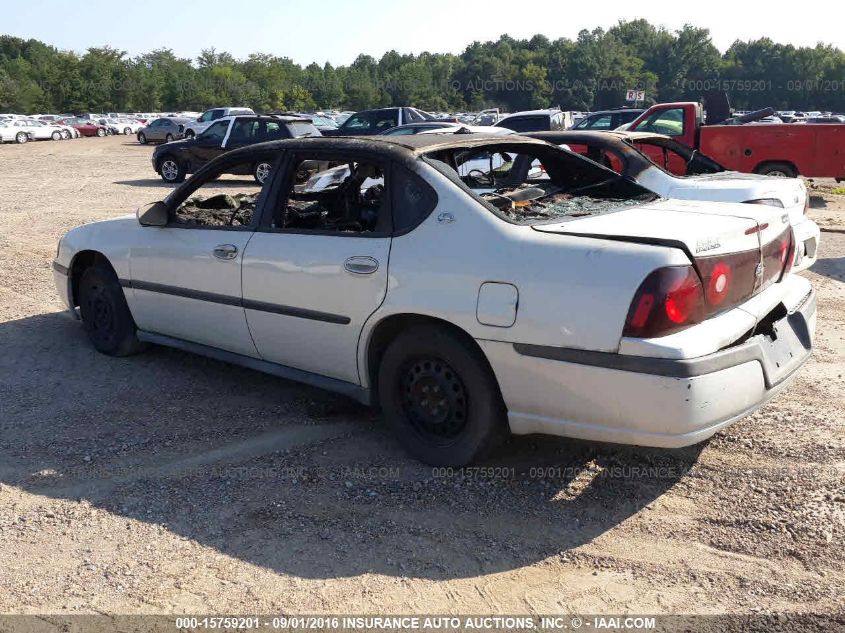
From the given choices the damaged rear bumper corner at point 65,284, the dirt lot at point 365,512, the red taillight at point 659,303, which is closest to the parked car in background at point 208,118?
the damaged rear bumper corner at point 65,284

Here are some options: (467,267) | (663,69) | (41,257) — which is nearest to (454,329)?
(467,267)

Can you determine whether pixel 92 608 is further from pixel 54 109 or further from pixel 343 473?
pixel 54 109

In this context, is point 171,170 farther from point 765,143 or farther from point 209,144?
point 765,143

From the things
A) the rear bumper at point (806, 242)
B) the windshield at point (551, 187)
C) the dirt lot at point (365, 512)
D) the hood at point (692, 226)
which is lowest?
the dirt lot at point (365, 512)

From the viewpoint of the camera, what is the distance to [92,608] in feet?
10.3

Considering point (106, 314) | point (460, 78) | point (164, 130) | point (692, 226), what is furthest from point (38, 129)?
point (460, 78)

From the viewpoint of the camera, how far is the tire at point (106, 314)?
5918 millimetres

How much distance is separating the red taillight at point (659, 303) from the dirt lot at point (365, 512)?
3.00 ft

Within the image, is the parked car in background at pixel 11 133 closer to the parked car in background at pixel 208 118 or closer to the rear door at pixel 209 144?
the parked car in background at pixel 208 118

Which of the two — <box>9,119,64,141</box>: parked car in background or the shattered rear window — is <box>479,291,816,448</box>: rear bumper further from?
<box>9,119,64,141</box>: parked car in background

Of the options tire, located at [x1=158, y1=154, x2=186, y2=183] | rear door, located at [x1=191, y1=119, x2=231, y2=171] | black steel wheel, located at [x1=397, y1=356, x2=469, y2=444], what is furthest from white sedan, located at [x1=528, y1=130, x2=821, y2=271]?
tire, located at [x1=158, y1=154, x2=186, y2=183]

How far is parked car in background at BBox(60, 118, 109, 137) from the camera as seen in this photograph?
50297mm

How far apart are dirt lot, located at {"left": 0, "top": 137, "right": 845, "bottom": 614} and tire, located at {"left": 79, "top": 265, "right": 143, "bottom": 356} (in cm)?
37

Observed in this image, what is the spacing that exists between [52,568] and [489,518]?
187 centimetres
